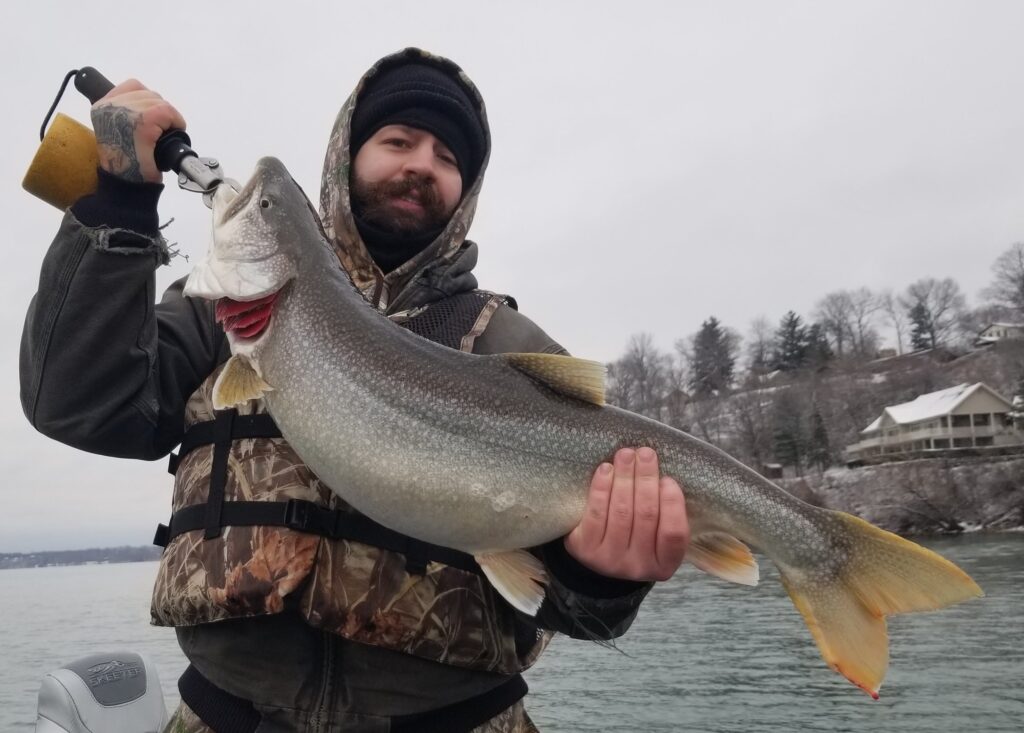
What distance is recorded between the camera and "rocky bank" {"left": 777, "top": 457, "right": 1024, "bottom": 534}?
38844 millimetres

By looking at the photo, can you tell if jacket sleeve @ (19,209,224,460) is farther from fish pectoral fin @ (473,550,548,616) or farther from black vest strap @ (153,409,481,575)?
fish pectoral fin @ (473,550,548,616)

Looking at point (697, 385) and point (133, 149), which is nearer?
point (133, 149)

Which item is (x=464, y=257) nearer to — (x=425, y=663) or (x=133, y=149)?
(x=133, y=149)

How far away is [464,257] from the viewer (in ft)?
11.2

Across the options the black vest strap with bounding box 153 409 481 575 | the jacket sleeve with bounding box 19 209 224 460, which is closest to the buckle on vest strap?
the black vest strap with bounding box 153 409 481 575

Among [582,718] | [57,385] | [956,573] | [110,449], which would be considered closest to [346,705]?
[110,449]

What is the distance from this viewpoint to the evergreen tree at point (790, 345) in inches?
3314

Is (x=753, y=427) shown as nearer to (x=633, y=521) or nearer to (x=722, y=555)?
(x=722, y=555)

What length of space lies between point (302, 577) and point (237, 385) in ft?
2.25

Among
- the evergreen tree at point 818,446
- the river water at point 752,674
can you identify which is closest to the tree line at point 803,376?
the evergreen tree at point 818,446

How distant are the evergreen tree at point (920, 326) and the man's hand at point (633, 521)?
323 ft

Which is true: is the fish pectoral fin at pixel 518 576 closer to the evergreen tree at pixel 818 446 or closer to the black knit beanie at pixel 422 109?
the black knit beanie at pixel 422 109

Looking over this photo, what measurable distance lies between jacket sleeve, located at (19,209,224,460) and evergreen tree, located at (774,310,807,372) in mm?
85816

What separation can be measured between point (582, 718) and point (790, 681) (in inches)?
153
